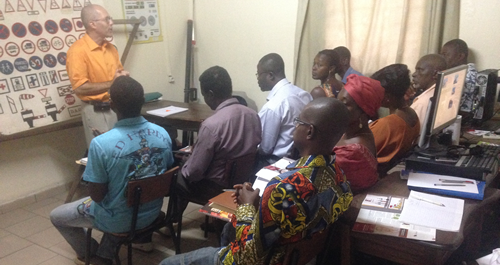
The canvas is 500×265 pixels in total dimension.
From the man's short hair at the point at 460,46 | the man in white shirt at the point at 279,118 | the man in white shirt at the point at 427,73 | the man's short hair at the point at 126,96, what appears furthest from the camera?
the man's short hair at the point at 460,46

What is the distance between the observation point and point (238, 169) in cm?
224

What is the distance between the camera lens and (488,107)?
280 centimetres

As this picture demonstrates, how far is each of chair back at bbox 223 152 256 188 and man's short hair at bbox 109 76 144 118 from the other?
0.62 metres

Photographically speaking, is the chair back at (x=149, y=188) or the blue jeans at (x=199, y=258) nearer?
the blue jeans at (x=199, y=258)

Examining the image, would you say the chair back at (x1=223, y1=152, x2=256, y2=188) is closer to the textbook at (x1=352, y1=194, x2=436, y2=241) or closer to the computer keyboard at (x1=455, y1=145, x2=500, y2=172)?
the textbook at (x1=352, y1=194, x2=436, y2=241)

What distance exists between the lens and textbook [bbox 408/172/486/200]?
1.58 meters

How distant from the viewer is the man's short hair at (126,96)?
73.6 inches

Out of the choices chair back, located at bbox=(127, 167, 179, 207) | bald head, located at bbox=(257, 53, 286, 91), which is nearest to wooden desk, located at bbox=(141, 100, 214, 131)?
bald head, located at bbox=(257, 53, 286, 91)

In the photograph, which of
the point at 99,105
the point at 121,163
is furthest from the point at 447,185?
the point at 99,105

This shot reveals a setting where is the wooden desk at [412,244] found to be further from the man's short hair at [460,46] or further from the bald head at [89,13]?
the bald head at [89,13]

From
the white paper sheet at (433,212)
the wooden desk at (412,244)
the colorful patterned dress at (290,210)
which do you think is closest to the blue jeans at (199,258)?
the colorful patterned dress at (290,210)

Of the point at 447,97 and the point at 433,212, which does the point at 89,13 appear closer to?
the point at 447,97

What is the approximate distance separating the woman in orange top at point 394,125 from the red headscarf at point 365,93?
378 mm

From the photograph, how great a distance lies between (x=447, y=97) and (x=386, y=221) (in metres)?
1.12
